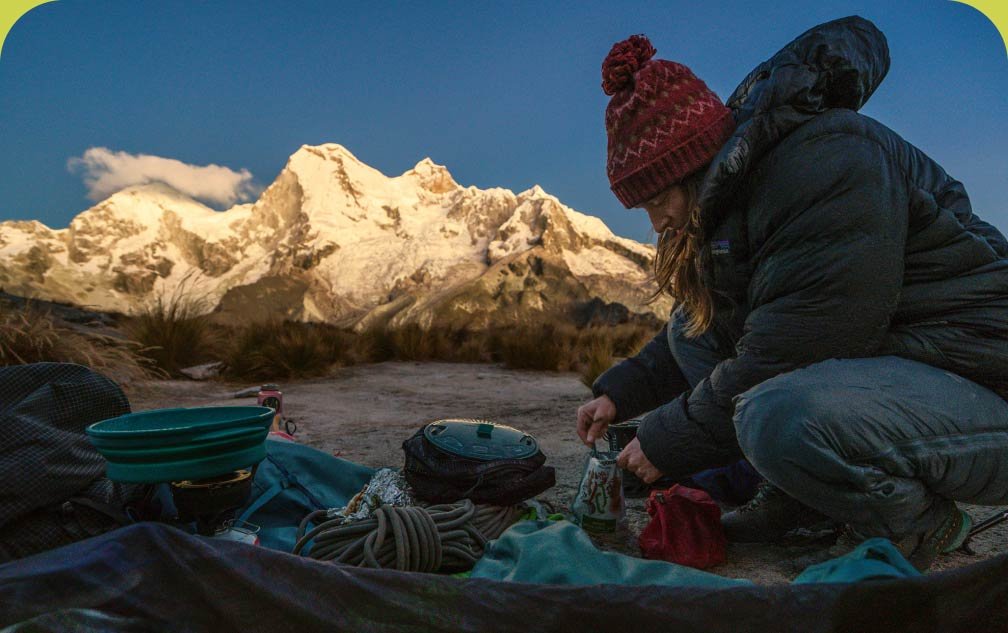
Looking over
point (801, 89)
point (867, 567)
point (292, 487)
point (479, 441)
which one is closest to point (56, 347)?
point (292, 487)

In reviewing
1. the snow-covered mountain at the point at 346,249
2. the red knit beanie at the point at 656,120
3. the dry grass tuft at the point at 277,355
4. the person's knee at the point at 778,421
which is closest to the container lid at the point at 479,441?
the person's knee at the point at 778,421

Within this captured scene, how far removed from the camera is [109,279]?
4528cm

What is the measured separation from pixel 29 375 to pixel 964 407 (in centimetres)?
205

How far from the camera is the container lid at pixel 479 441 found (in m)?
1.65

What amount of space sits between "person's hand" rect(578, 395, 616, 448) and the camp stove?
901mm

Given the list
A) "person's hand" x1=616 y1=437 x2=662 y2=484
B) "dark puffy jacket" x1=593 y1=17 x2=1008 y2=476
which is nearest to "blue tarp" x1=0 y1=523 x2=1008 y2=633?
"dark puffy jacket" x1=593 y1=17 x2=1008 y2=476

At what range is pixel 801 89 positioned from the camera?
1220mm

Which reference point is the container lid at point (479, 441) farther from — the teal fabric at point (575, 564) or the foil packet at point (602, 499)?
the teal fabric at point (575, 564)

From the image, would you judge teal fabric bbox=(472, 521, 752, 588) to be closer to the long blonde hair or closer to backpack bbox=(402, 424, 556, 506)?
backpack bbox=(402, 424, 556, 506)

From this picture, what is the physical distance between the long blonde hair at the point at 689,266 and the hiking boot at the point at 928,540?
574 millimetres

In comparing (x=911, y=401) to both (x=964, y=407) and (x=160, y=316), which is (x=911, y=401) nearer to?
(x=964, y=407)

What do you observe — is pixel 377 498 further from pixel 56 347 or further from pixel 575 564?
pixel 56 347

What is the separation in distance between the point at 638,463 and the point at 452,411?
2.57m

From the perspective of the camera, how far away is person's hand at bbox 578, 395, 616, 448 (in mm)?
1720
